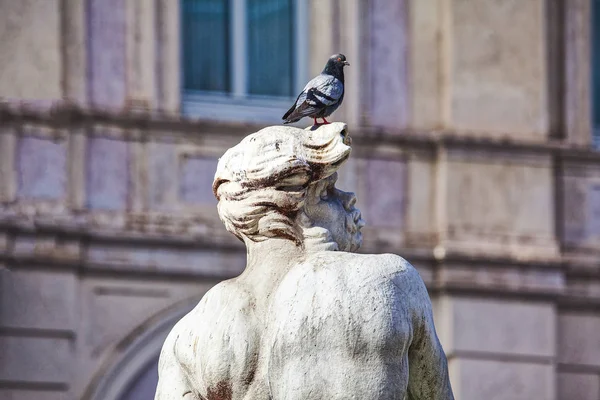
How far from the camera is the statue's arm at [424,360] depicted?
4520mm

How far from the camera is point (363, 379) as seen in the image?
173 inches

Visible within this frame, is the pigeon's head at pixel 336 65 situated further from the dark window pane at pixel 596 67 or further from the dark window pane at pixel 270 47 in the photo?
the dark window pane at pixel 596 67

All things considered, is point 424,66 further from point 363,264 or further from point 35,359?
point 363,264

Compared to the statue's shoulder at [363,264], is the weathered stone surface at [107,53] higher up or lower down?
higher up

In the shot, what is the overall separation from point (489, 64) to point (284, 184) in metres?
11.9

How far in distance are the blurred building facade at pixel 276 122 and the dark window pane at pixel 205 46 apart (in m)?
0.01

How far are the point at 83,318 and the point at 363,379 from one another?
10883 mm

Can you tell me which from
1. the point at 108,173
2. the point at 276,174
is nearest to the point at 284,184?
the point at 276,174

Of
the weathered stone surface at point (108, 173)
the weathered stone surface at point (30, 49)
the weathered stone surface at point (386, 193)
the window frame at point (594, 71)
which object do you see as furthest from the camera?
the window frame at point (594, 71)

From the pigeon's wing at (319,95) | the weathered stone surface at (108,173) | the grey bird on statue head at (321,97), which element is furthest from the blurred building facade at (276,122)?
the pigeon's wing at (319,95)

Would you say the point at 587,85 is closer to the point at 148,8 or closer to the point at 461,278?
the point at 461,278

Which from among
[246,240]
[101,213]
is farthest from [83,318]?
[246,240]

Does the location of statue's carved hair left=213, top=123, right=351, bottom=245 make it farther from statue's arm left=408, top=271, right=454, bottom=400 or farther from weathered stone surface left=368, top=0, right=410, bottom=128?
weathered stone surface left=368, top=0, right=410, bottom=128

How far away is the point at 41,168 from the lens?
15.2 meters
